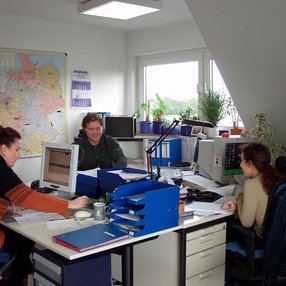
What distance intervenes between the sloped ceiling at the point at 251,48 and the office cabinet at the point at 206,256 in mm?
1221

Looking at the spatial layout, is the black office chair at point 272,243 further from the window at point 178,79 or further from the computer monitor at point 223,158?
the window at point 178,79

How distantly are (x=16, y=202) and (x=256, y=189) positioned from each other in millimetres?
1437

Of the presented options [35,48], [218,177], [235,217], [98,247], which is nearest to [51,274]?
[98,247]

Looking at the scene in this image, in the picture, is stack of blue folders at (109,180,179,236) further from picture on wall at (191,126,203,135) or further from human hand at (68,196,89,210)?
picture on wall at (191,126,203,135)

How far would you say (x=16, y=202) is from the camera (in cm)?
242

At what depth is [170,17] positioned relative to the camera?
4.80 m

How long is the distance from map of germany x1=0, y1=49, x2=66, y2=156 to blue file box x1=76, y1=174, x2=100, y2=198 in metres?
2.06

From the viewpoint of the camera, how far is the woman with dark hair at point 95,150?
3.76 metres

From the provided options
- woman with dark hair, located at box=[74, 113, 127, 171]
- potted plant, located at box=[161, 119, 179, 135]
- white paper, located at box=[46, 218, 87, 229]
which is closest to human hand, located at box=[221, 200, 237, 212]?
white paper, located at box=[46, 218, 87, 229]

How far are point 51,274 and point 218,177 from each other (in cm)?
162

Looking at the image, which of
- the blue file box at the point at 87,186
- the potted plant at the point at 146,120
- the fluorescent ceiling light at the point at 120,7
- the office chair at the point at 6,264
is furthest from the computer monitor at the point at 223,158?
the potted plant at the point at 146,120

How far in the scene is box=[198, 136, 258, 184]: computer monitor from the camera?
3.30m

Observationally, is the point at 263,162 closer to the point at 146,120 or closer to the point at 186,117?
the point at 186,117

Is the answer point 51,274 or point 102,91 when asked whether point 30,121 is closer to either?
point 102,91
